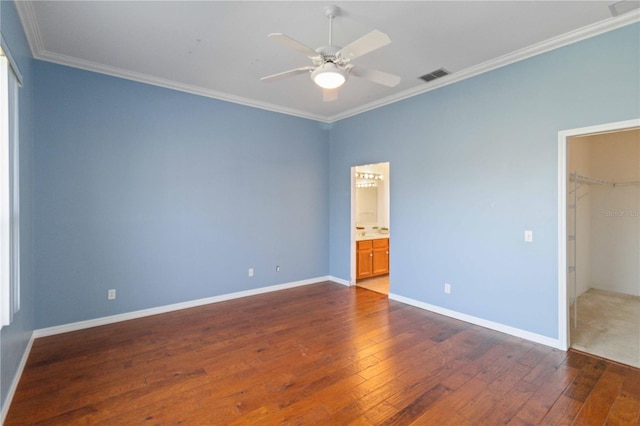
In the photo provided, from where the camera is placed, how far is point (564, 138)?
307 centimetres

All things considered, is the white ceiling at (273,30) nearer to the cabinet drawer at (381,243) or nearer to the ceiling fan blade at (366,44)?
the ceiling fan blade at (366,44)

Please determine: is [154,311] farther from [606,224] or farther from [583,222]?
[606,224]

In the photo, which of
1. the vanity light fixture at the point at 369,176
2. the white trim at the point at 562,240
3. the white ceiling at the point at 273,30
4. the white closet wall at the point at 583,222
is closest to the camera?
the white ceiling at the point at 273,30

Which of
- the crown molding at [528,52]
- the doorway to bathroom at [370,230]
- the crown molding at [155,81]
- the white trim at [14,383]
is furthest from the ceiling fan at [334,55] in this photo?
the white trim at [14,383]

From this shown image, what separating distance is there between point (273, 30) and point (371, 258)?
4311 mm

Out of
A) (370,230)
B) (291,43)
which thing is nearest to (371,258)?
(370,230)

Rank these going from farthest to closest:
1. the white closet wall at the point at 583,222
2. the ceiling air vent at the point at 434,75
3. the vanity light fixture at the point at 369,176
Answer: the vanity light fixture at the point at 369,176 → the white closet wall at the point at 583,222 → the ceiling air vent at the point at 434,75

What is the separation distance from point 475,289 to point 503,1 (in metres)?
2.99

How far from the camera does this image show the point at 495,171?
143 inches

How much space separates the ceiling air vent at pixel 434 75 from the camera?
3.76 m

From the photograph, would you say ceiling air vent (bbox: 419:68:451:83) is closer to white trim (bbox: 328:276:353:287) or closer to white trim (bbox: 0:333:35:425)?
white trim (bbox: 328:276:353:287)

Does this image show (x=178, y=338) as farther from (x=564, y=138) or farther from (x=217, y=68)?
(x=564, y=138)

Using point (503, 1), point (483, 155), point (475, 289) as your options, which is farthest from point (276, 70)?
point (475, 289)

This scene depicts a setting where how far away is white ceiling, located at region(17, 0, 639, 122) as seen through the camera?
2.56m
